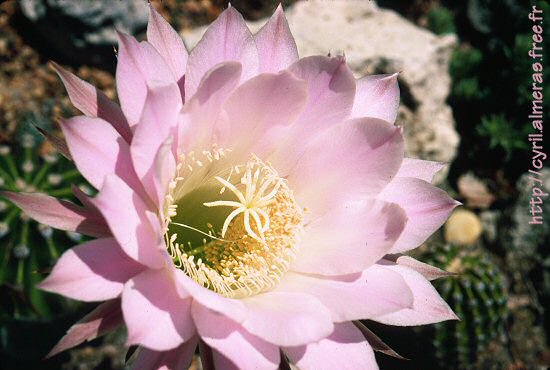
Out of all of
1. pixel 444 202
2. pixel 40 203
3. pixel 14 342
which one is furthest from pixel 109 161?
pixel 14 342

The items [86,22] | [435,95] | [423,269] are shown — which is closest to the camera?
[423,269]

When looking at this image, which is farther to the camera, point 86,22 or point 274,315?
point 86,22

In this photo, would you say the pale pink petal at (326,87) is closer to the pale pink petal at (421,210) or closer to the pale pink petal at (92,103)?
the pale pink petal at (421,210)

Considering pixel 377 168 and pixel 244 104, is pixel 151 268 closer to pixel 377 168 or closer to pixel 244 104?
pixel 244 104

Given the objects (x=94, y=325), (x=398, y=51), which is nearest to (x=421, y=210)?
(x=94, y=325)

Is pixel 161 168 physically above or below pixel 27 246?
above

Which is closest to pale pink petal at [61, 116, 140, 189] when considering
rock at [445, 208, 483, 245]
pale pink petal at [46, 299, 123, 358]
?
pale pink petal at [46, 299, 123, 358]

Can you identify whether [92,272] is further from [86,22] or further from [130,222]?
[86,22]
